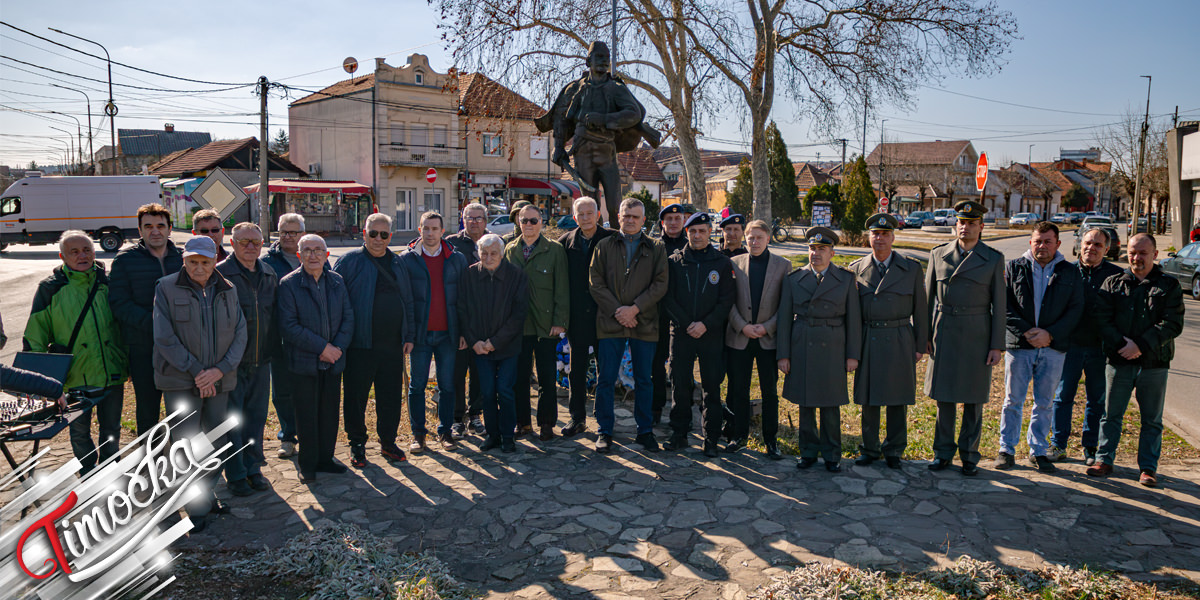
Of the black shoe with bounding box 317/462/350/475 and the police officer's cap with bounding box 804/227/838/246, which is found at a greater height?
the police officer's cap with bounding box 804/227/838/246

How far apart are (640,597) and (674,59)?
61.1 feet

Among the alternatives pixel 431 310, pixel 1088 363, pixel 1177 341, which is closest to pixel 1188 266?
pixel 1177 341

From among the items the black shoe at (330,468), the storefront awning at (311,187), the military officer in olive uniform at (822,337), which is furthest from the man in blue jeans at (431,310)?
the storefront awning at (311,187)

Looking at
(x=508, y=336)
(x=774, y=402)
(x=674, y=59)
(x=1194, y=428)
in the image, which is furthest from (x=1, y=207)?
(x=1194, y=428)

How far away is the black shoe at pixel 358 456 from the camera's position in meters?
5.82

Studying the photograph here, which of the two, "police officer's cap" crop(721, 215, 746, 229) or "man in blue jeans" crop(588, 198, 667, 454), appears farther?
"police officer's cap" crop(721, 215, 746, 229)

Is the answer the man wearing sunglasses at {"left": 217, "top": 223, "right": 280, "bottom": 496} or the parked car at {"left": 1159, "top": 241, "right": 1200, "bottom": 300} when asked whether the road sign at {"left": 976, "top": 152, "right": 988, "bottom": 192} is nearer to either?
the man wearing sunglasses at {"left": 217, "top": 223, "right": 280, "bottom": 496}

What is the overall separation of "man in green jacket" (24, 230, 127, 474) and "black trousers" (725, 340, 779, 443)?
15.0 ft

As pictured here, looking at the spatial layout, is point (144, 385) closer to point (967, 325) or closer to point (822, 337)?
point (822, 337)

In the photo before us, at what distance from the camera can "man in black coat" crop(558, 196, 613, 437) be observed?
6.46 metres

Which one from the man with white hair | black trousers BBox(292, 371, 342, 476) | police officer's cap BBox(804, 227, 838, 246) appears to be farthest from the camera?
the man with white hair

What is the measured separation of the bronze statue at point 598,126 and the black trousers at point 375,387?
10.8 feet

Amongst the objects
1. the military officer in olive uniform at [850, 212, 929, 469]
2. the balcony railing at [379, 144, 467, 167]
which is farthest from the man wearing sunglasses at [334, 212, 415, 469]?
the balcony railing at [379, 144, 467, 167]

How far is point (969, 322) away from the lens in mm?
5566
